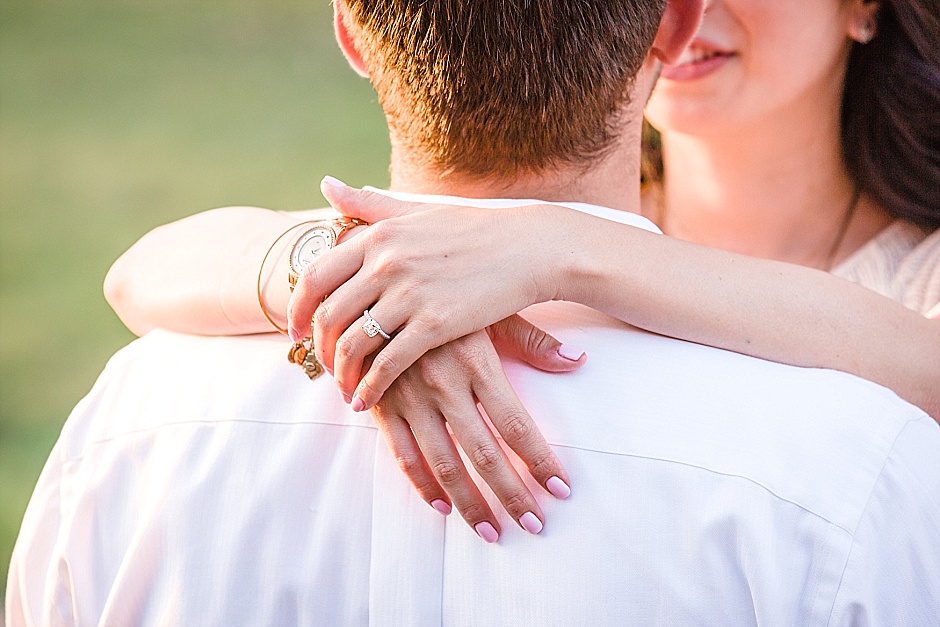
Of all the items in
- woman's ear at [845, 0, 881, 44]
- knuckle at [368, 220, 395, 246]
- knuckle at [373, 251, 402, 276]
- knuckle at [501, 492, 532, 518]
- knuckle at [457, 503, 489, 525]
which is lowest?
knuckle at [457, 503, 489, 525]

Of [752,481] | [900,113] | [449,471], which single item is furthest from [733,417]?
[900,113]

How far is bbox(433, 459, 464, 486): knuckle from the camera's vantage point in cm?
89

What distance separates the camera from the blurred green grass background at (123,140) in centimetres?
575

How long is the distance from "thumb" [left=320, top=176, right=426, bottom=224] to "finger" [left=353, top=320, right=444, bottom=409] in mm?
135

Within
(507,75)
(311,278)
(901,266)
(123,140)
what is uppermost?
(507,75)

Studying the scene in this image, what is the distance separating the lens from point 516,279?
898 mm

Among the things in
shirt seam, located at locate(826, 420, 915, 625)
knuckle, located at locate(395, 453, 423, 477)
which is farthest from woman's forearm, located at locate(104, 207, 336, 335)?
shirt seam, located at locate(826, 420, 915, 625)

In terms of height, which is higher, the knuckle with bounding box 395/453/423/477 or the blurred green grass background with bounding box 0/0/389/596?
the knuckle with bounding box 395/453/423/477

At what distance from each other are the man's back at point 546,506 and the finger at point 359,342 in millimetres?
88

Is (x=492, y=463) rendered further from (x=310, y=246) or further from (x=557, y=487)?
(x=310, y=246)

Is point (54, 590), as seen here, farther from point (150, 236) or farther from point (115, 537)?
point (150, 236)

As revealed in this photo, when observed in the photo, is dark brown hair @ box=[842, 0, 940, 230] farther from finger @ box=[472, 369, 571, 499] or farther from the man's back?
finger @ box=[472, 369, 571, 499]

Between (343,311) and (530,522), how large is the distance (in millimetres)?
262

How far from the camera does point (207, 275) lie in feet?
3.73
